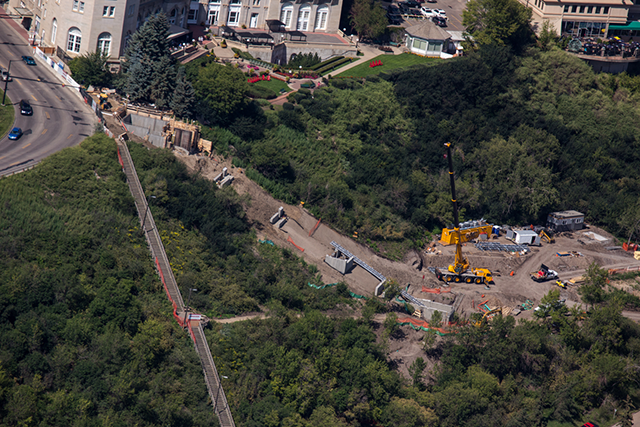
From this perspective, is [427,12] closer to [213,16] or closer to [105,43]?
[213,16]

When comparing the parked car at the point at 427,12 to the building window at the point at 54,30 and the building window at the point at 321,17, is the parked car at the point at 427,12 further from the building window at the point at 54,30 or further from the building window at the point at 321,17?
the building window at the point at 54,30

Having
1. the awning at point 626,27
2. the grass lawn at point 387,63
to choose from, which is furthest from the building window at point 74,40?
the awning at point 626,27

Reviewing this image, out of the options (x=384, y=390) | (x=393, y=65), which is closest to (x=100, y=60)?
(x=393, y=65)

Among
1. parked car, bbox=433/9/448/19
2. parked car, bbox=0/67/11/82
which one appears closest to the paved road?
parked car, bbox=0/67/11/82

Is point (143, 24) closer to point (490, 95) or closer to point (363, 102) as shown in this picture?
point (363, 102)

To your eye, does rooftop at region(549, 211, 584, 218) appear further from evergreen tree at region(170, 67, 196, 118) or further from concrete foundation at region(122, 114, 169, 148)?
concrete foundation at region(122, 114, 169, 148)

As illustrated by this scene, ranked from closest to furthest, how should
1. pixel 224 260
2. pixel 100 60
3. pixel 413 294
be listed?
pixel 224 260 → pixel 413 294 → pixel 100 60
